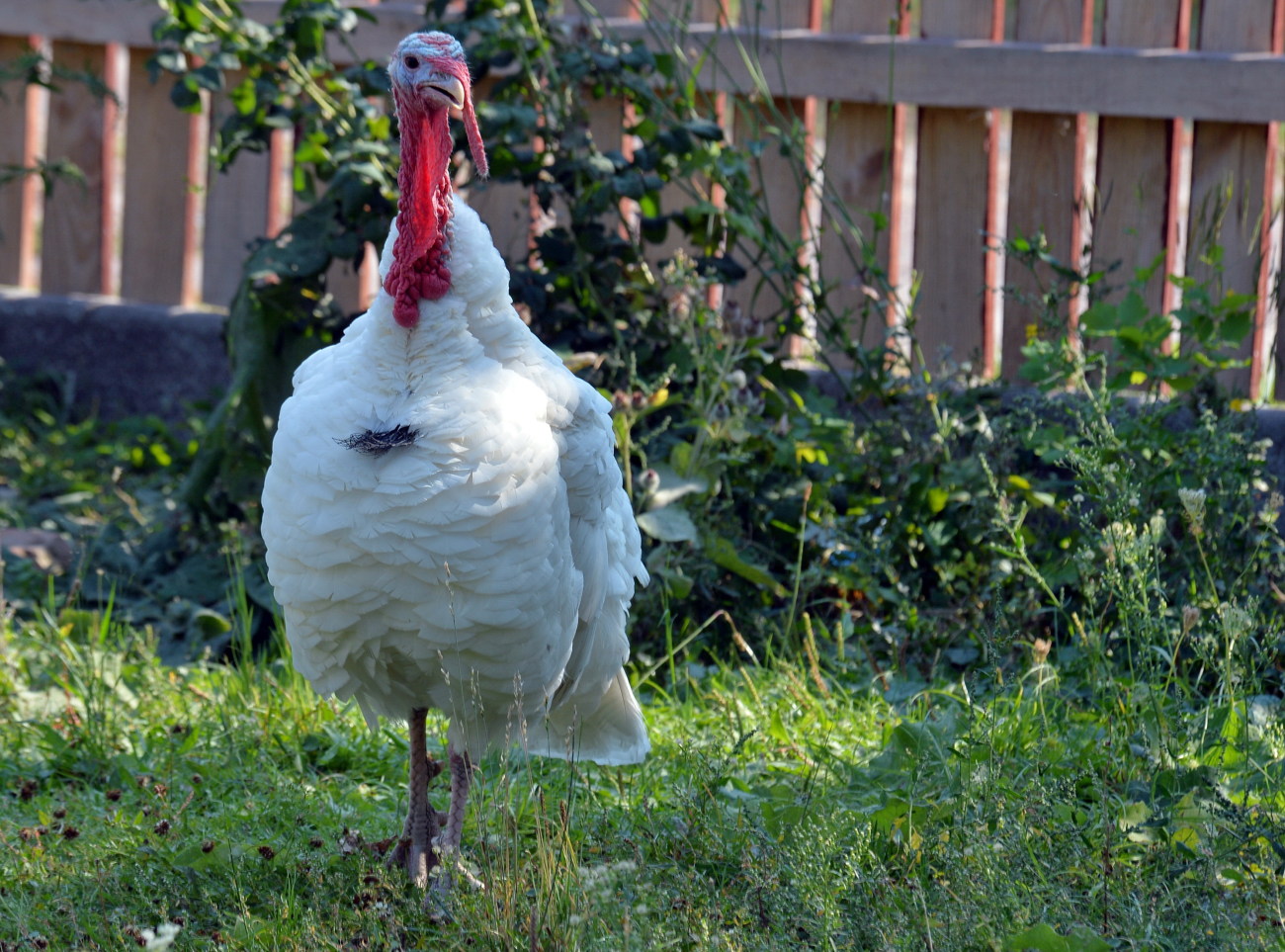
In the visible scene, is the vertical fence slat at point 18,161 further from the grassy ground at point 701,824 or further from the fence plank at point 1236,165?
the fence plank at point 1236,165

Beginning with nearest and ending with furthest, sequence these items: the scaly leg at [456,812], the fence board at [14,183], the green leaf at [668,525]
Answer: the scaly leg at [456,812], the green leaf at [668,525], the fence board at [14,183]

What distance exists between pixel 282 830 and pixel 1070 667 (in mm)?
2084

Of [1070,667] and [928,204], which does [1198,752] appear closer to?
[1070,667]

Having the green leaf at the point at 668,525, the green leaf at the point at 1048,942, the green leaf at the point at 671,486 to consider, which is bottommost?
the green leaf at the point at 1048,942

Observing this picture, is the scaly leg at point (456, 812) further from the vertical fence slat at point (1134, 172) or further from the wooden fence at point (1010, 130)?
the vertical fence slat at point (1134, 172)

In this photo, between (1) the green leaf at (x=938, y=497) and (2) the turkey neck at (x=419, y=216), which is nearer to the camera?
(2) the turkey neck at (x=419, y=216)

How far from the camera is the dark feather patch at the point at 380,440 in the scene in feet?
8.31

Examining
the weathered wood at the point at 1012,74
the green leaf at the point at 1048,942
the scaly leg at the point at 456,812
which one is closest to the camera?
the green leaf at the point at 1048,942

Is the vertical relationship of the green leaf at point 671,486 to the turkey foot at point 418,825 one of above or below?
above

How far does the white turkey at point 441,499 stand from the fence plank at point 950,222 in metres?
2.45

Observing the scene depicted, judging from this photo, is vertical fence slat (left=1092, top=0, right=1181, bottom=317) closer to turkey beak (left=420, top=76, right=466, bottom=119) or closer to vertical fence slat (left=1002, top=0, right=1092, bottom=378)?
vertical fence slat (left=1002, top=0, right=1092, bottom=378)

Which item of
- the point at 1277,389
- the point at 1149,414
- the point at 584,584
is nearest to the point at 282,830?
the point at 584,584

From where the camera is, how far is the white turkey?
2.53 m

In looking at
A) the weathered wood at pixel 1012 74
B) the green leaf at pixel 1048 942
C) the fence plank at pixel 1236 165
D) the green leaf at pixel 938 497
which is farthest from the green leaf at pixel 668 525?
the fence plank at pixel 1236 165
